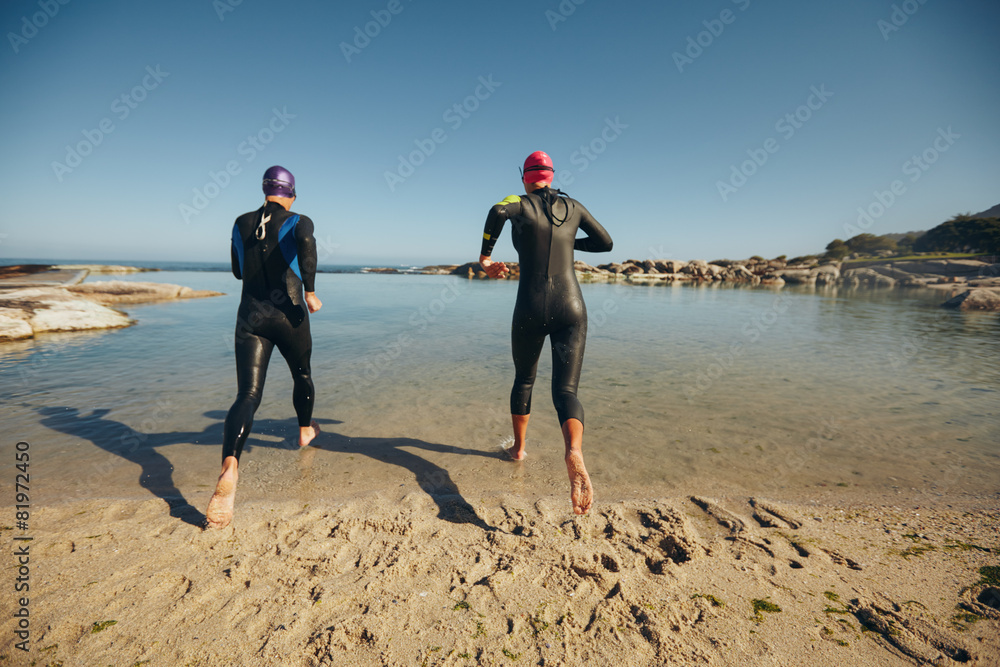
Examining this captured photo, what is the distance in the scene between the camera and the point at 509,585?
2113 millimetres

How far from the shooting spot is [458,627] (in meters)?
1.85

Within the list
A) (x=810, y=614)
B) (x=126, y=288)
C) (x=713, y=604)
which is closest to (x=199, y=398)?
(x=713, y=604)

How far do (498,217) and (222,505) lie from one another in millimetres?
2757

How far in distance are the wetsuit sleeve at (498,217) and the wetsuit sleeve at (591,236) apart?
57 cm

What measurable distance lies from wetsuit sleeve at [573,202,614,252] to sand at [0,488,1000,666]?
2.14 m

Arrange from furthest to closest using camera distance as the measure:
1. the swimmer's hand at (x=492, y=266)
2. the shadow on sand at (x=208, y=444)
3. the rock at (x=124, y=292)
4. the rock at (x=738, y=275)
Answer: the rock at (x=738, y=275) → the rock at (x=124, y=292) → the swimmer's hand at (x=492, y=266) → the shadow on sand at (x=208, y=444)

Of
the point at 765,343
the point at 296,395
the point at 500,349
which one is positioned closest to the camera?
the point at 296,395

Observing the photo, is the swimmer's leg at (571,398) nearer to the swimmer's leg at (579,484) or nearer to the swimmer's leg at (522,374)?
the swimmer's leg at (579,484)

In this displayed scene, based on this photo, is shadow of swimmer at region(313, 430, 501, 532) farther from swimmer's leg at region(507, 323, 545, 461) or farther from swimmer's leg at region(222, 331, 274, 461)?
swimmer's leg at region(222, 331, 274, 461)

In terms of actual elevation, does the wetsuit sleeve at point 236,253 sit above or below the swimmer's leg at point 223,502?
above

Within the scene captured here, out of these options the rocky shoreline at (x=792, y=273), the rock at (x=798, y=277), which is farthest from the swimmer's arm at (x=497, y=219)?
the rock at (x=798, y=277)

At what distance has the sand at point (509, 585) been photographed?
5.65 feet

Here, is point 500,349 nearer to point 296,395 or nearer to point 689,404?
point 689,404

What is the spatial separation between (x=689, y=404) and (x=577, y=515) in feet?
10.9
